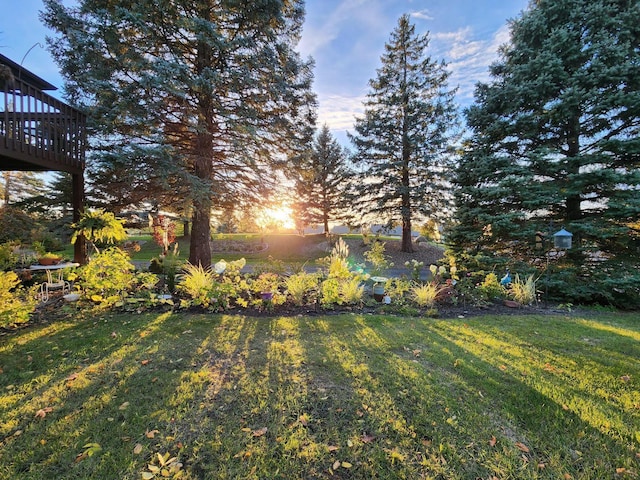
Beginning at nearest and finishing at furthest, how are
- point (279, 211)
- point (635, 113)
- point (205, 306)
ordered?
point (205, 306) < point (635, 113) < point (279, 211)

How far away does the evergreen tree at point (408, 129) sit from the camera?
526 inches

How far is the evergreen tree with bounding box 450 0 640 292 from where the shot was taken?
6.16 meters

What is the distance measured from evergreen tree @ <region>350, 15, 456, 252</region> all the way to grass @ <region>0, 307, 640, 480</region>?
10.4 metres

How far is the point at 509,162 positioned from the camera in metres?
7.06

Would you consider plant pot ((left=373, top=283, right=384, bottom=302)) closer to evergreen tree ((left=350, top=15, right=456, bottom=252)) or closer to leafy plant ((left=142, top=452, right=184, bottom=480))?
leafy plant ((left=142, top=452, right=184, bottom=480))

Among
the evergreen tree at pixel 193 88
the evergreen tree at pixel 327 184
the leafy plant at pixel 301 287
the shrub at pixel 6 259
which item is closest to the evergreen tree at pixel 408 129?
the evergreen tree at pixel 327 184

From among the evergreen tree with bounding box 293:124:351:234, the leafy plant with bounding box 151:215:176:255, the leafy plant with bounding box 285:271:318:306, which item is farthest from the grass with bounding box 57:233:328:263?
the leafy plant with bounding box 285:271:318:306

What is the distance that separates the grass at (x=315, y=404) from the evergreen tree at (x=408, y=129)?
411 inches

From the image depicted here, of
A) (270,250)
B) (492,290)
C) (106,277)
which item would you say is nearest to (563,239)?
(492,290)

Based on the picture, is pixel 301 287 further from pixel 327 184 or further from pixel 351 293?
pixel 327 184

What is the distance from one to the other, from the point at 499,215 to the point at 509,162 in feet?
4.37

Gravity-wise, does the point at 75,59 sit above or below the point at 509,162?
above

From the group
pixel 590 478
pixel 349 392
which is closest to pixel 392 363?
pixel 349 392

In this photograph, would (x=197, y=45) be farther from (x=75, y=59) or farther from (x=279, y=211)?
(x=279, y=211)
